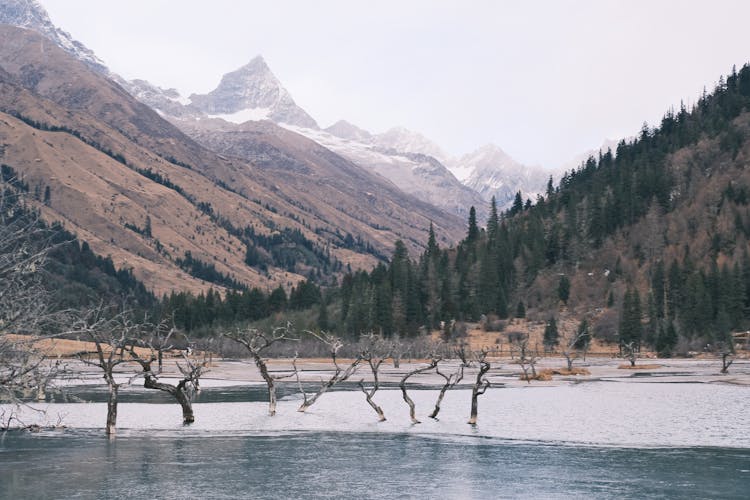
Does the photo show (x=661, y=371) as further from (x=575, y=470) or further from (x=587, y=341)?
(x=575, y=470)

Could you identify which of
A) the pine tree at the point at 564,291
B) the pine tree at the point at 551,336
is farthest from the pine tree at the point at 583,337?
the pine tree at the point at 564,291

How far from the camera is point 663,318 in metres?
177

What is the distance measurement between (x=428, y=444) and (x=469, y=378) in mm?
63821

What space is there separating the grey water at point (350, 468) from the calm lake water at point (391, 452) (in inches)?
3.6

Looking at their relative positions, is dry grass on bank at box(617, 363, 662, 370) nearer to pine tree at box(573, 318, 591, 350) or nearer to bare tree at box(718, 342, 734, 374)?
bare tree at box(718, 342, 734, 374)

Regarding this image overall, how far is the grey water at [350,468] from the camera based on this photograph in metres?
34.9

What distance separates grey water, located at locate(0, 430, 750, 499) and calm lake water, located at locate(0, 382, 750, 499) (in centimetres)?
9

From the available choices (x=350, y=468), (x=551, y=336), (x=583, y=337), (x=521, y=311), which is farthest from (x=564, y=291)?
(x=350, y=468)

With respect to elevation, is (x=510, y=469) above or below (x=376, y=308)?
below

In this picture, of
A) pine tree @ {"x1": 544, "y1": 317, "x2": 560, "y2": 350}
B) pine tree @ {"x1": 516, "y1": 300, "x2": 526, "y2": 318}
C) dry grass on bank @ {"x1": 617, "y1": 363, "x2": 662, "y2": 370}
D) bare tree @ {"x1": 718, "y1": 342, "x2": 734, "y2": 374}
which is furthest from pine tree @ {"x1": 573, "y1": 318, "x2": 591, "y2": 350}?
dry grass on bank @ {"x1": 617, "y1": 363, "x2": 662, "y2": 370}

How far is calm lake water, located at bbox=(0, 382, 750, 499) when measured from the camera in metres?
35.6

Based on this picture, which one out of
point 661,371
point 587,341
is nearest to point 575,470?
point 661,371

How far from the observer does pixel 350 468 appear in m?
40.4

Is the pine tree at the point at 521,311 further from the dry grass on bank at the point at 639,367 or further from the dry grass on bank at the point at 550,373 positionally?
the dry grass on bank at the point at 550,373
